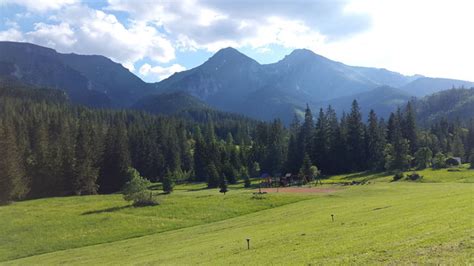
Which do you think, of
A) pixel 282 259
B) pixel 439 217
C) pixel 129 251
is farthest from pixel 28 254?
pixel 439 217

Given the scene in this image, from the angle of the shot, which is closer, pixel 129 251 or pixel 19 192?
pixel 129 251

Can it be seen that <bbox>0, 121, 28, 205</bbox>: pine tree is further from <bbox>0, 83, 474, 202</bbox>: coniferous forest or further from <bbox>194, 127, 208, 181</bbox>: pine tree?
<bbox>194, 127, 208, 181</bbox>: pine tree

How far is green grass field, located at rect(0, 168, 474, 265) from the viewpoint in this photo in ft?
72.2

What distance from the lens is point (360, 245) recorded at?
934 inches

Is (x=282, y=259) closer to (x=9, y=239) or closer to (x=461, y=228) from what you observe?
(x=461, y=228)

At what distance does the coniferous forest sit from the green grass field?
30337 mm

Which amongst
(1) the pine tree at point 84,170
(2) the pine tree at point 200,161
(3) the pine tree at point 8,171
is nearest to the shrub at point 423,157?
(2) the pine tree at point 200,161

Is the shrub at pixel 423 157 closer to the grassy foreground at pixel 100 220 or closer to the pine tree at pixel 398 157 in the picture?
the pine tree at pixel 398 157

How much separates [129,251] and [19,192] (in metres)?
63.7

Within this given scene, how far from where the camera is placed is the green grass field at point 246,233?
72.2 feet

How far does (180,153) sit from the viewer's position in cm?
16175

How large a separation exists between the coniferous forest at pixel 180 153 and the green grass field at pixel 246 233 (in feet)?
99.5

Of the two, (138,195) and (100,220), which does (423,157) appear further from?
(100,220)

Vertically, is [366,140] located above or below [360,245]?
above
